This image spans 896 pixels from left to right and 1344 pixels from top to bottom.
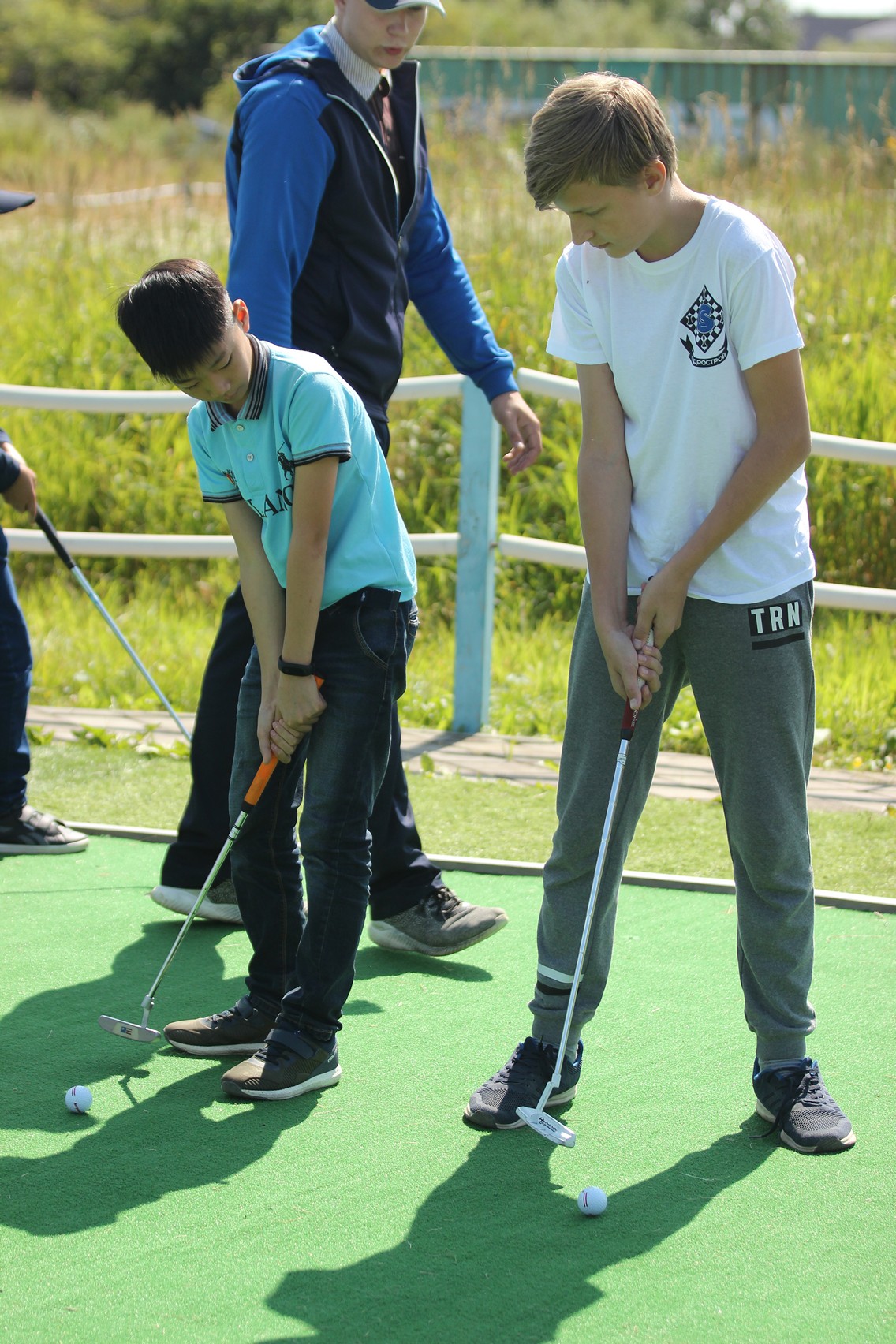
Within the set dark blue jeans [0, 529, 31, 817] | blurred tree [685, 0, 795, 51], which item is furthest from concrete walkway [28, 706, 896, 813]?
blurred tree [685, 0, 795, 51]

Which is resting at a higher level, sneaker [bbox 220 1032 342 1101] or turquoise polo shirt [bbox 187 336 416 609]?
turquoise polo shirt [bbox 187 336 416 609]

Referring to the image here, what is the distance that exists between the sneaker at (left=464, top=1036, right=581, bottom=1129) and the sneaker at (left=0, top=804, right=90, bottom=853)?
1.89m

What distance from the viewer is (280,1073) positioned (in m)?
2.86

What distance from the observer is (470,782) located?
499 cm

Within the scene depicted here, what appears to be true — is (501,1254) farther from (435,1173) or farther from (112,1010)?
(112,1010)

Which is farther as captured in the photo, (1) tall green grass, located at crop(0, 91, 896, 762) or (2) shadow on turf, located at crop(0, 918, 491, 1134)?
(1) tall green grass, located at crop(0, 91, 896, 762)

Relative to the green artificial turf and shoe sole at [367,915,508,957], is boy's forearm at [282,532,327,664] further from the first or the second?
shoe sole at [367,915,508,957]

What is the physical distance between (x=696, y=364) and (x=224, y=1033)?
164cm

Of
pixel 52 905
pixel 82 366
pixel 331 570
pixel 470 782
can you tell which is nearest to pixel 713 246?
pixel 331 570

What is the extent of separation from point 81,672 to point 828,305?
4599mm

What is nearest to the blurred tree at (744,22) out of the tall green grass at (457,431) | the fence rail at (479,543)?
the tall green grass at (457,431)

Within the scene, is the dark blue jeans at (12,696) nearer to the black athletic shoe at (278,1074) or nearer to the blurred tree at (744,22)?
the black athletic shoe at (278,1074)

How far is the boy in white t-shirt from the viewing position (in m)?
2.45

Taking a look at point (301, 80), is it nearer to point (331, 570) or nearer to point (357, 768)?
point (331, 570)
